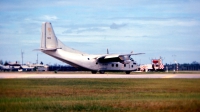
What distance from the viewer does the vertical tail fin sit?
68.1 meters

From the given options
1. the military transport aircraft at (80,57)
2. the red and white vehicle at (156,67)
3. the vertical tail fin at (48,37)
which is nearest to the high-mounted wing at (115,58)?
the military transport aircraft at (80,57)

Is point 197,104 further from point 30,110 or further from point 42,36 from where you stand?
point 42,36

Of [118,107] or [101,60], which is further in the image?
[101,60]

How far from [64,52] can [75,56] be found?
2.41 metres

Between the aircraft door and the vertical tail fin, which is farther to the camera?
the aircraft door

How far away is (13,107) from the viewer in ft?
59.7

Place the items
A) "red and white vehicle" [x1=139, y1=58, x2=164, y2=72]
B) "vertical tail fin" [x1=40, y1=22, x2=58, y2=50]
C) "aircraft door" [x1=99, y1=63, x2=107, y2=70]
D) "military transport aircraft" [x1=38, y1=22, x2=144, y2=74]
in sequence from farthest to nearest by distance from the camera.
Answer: "red and white vehicle" [x1=139, y1=58, x2=164, y2=72], "aircraft door" [x1=99, y1=63, x2=107, y2=70], "military transport aircraft" [x1=38, y1=22, x2=144, y2=74], "vertical tail fin" [x1=40, y1=22, x2=58, y2=50]

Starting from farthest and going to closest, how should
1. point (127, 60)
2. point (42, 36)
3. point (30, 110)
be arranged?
point (127, 60), point (42, 36), point (30, 110)

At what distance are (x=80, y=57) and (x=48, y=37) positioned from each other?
8116mm

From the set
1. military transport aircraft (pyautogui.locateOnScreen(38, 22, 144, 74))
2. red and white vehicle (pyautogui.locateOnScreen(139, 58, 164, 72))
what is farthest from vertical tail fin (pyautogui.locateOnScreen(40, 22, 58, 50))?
red and white vehicle (pyautogui.locateOnScreen(139, 58, 164, 72))

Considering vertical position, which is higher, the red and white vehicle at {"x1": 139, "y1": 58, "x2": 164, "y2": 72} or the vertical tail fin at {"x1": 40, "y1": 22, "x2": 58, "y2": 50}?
the vertical tail fin at {"x1": 40, "y1": 22, "x2": 58, "y2": 50}

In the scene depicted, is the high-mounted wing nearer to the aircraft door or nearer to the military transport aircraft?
the military transport aircraft

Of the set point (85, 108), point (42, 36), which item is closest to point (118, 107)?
point (85, 108)

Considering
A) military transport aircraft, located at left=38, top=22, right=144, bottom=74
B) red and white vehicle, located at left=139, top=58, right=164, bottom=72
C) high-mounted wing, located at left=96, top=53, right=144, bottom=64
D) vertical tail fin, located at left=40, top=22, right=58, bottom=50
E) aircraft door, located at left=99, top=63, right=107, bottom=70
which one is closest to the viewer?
vertical tail fin, located at left=40, top=22, right=58, bottom=50
